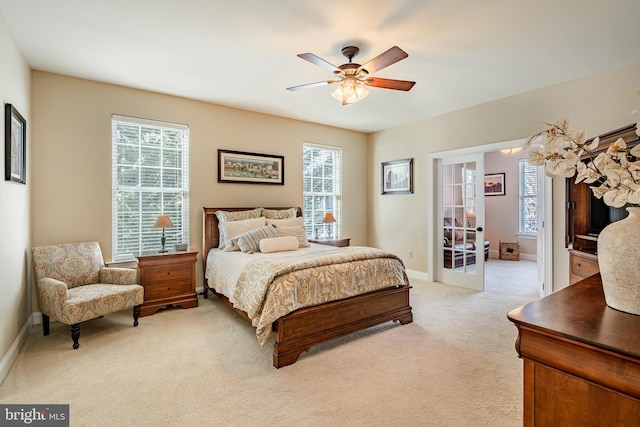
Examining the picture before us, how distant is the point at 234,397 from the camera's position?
207cm

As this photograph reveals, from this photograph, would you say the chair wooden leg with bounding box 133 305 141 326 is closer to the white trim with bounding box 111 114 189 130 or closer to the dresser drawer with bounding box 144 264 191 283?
the dresser drawer with bounding box 144 264 191 283

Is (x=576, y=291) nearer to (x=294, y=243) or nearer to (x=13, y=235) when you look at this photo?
(x=294, y=243)

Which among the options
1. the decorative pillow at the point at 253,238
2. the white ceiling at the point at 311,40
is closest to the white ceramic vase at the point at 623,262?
the white ceiling at the point at 311,40

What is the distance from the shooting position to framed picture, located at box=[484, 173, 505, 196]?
7.51 meters

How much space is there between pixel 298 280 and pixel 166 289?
1958 millimetres

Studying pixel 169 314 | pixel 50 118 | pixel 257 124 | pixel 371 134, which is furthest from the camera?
pixel 371 134

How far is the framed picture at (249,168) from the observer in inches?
178

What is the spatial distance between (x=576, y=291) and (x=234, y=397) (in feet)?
6.52

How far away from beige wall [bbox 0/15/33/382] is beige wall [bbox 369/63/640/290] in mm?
4894

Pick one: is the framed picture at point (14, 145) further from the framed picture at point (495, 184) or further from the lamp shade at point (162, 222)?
the framed picture at point (495, 184)

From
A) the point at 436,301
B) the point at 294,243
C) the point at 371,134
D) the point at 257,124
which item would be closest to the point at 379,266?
the point at 294,243

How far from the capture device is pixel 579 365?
0.86 m

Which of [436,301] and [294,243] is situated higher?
[294,243]

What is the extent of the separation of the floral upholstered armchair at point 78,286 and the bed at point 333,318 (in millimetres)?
958
